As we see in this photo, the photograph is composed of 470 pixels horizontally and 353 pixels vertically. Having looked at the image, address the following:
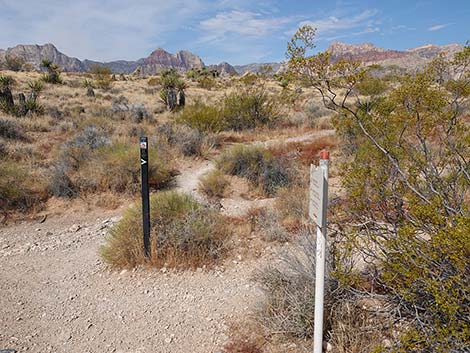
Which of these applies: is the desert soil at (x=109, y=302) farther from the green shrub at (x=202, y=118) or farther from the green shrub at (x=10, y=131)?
the green shrub at (x=202, y=118)

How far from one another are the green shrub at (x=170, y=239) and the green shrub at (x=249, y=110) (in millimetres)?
10399

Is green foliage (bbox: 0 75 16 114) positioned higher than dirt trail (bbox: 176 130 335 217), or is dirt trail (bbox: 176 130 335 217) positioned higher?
green foliage (bbox: 0 75 16 114)

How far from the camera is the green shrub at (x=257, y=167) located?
8.33m

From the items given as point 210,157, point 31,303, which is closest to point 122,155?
point 210,157

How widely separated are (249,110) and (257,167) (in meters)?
7.61

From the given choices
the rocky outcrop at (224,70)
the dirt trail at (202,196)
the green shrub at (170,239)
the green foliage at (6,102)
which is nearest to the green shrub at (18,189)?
the dirt trail at (202,196)

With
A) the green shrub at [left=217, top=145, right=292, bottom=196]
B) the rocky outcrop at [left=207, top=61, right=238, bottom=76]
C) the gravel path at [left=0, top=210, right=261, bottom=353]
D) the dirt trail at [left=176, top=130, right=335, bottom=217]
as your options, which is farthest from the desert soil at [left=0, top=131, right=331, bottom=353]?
the rocky outcrop at [left=207, top=61, right=238, bottom=76]

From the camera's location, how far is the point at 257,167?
880cm

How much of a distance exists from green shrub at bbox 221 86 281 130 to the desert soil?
10.8 meters

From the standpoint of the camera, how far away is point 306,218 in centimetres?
597

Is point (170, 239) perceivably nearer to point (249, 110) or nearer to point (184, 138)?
point (184, 138)

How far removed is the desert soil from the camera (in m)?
3.47

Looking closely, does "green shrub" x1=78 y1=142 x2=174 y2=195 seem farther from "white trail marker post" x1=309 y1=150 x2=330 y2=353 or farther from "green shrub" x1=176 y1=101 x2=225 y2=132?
"white trail marker post" x1=309 y1=150 x2=330 y2=353

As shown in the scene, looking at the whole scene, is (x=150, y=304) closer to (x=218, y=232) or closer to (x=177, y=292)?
(x=177, y=292)
